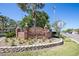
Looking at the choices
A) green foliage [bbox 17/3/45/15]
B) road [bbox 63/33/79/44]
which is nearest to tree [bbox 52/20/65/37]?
road [bbox 63/33/79/44]

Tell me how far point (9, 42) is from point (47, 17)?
2.63ft

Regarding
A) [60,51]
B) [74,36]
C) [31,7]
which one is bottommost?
[60,51]

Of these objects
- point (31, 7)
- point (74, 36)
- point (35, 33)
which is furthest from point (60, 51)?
point (31, 7)

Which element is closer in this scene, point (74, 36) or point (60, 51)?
point (60, 51)

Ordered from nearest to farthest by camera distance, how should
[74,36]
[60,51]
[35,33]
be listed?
1. [60,51]
2. [74,36]
3. [35,33]

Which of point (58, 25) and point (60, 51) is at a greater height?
point (58, 25)

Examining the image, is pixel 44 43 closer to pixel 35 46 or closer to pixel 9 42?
pixel 35 46

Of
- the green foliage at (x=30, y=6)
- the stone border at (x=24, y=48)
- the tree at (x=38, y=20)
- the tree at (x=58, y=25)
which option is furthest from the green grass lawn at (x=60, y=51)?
the green foliage at (x=30, y=6)

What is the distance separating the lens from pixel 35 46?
19.2 ft

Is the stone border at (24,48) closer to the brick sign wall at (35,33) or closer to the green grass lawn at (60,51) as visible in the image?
the green grass lawn at (60,51)

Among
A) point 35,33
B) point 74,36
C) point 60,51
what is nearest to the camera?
point 60,51

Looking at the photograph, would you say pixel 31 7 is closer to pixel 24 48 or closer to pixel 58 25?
pixel 58 25

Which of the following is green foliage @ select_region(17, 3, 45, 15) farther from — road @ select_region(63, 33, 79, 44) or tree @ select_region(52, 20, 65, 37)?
road @ select_region(63, 33, 79, 44)

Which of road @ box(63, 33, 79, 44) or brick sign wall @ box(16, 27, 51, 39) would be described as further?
brick sign wall @ box(16, 27, 51, 39)
